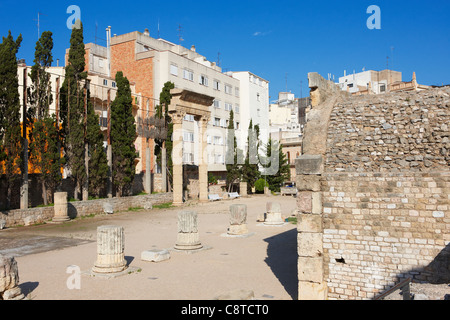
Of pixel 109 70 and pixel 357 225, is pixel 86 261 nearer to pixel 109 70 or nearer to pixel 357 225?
pixel 357 225

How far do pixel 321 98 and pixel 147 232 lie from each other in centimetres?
1106

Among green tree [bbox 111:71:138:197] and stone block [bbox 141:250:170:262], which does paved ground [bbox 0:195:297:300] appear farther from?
green tree [bbox 111:71:138:197]

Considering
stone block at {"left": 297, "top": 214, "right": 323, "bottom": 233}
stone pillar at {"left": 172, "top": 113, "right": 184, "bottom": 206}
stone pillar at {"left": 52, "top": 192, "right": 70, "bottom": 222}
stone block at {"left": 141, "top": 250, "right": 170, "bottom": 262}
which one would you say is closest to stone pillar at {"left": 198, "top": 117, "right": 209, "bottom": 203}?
stone pillar at {"left": 172, "top": 113, "right": 184, "bottom": 206}

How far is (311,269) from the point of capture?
7.73 m

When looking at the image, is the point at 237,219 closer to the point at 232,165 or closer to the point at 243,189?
the point at 243,189

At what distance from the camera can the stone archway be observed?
27281 millimetres

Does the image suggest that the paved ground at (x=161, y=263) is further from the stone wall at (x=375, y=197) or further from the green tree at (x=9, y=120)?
the green tree at (x=9, y=120)

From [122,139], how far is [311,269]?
19938 millimetres

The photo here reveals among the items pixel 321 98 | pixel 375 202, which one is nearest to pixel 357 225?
pixel 375 202

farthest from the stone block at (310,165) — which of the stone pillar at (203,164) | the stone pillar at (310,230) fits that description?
the stone pillar at (203,164)

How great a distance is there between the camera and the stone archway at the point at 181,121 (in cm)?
2728

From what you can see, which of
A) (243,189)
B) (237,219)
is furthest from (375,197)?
(243,189)
